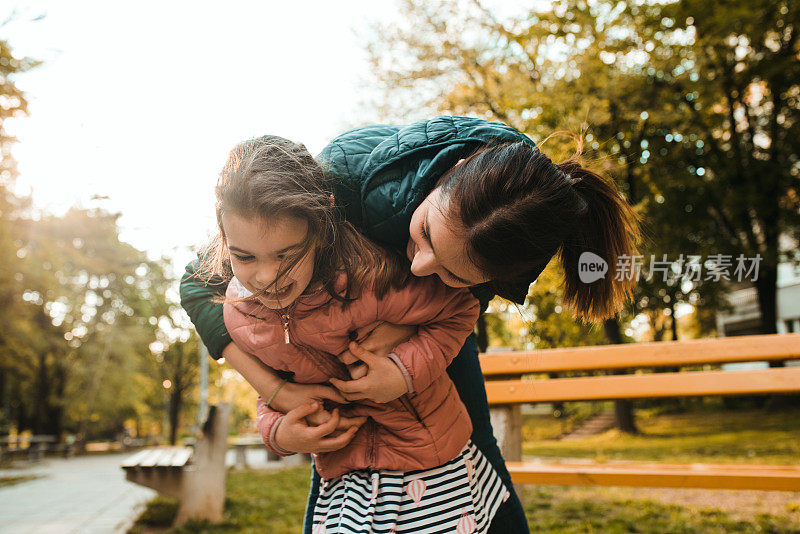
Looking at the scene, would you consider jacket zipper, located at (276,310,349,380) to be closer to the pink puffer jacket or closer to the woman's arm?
the pink puffer jacket

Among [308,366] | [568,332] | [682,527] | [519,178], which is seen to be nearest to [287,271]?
[308,366]

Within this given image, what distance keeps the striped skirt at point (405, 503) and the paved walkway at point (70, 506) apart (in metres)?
3.93

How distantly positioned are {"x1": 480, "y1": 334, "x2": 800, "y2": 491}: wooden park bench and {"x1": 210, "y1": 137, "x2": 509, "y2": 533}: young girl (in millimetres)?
1152

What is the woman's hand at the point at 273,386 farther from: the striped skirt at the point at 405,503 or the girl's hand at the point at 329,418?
the striped skirt at the point at 405,503

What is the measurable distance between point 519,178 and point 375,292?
0.42 metres

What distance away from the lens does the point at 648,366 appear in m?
2.51

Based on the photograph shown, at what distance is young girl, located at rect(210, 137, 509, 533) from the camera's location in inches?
50.0

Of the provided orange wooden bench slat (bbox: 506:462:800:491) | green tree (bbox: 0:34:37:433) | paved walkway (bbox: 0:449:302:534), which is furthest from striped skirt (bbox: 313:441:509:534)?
green tree (bbox: 0:34:37:433)

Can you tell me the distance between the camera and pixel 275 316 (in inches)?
56.9

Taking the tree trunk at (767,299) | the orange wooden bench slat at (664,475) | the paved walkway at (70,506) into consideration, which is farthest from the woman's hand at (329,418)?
the tree trunk at (767,299)

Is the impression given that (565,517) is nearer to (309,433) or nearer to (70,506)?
(309,433)

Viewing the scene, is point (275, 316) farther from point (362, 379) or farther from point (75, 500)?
point (75, 500)

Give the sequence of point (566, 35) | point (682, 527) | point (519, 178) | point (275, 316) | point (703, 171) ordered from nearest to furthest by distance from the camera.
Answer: point (519, 178), point (275, 316), point (682, 527), point (566, 35), point (703, 171)

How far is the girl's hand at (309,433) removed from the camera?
4.57 feet
